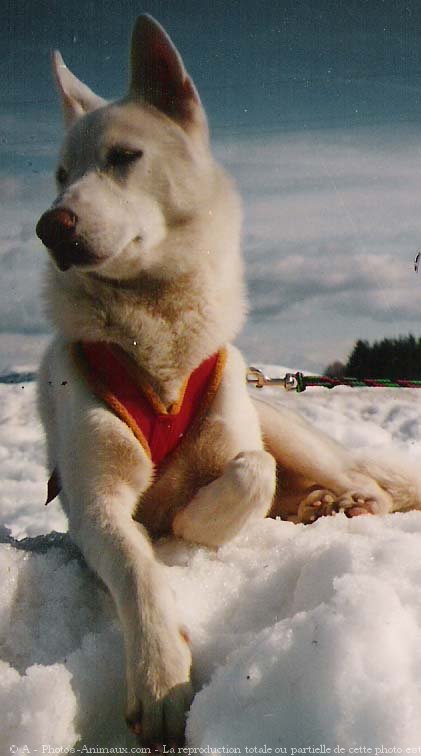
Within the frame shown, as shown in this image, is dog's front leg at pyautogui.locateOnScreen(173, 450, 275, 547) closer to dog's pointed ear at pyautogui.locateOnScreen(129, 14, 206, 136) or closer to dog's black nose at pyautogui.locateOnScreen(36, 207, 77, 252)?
dog's black nose at pyautogui.locateOnScreen(36, 207, 77, 252)

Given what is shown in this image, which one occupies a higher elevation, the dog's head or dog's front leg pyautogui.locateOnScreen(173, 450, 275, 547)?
the dog's head

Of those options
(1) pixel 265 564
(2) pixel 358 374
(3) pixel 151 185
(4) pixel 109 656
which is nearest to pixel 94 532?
(4) pixel 109 656

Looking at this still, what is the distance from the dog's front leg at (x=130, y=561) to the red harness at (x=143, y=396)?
Answer: 0.06m

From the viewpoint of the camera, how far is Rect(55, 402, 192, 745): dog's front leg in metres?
1.74

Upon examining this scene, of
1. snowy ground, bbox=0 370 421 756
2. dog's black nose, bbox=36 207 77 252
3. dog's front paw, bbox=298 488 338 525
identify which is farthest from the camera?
dog's front paw, bbox=298 488 338 525

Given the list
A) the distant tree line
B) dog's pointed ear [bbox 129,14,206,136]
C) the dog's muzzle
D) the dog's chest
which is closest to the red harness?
the dog's chest

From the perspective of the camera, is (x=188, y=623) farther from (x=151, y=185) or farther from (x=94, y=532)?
(x=151, y=185)

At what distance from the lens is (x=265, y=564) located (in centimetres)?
228

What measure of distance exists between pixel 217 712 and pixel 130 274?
147 centimetres

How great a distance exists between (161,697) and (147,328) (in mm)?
1253

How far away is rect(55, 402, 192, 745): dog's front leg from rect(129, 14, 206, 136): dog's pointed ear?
1.19 meters

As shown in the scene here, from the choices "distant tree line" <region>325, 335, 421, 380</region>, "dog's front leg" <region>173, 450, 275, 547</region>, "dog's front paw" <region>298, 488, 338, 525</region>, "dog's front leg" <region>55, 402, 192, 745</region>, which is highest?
"dog's front leg" <region>55, 402, 192, 745</region>

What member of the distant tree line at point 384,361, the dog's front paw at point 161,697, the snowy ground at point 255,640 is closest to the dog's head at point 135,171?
the snowy ground at point 255,640

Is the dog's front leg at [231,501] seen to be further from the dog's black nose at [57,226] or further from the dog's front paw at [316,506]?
the dog's black nose at [57,226]
